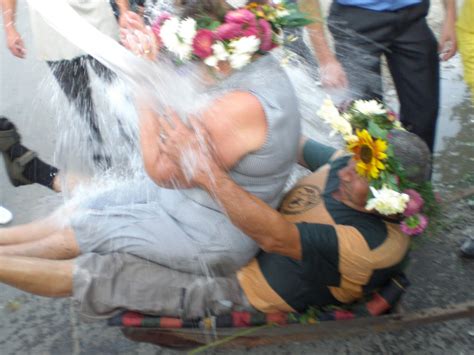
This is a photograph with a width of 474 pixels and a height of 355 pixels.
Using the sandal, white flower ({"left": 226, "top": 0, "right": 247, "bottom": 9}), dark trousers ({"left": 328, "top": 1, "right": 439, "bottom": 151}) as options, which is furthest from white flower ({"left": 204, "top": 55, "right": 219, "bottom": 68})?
the sandal

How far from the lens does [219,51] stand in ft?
6.82

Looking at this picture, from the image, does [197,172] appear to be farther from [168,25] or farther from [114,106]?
[114,106]

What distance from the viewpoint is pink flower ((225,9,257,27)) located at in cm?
212

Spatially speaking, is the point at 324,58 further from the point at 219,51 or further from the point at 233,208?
the point at 233,208

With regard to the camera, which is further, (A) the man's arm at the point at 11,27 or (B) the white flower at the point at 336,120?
(A) the man's arm at the point at 11,27

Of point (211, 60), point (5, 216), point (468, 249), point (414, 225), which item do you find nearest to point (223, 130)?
point (211, 60)

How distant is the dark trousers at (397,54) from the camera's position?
126 inches

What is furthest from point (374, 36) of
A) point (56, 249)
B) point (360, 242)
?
point (56, 249)

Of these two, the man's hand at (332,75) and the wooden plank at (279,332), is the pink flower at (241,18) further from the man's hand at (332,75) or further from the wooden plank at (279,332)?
the wooden plank at (279,332)

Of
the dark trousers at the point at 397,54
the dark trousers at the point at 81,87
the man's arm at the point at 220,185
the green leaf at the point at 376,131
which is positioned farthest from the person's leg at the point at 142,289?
the dark trousers at the point at 397,54

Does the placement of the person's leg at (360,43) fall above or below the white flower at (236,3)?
below

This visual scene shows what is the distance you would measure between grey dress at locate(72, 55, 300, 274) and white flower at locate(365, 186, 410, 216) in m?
0.34

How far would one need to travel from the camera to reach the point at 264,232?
2.16 meters

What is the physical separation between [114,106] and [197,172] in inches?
32.5
